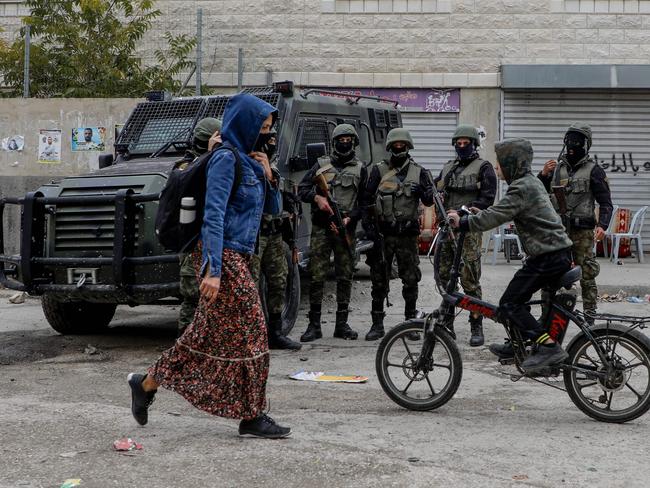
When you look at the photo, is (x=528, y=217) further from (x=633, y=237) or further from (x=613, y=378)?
(x=633, y=237)

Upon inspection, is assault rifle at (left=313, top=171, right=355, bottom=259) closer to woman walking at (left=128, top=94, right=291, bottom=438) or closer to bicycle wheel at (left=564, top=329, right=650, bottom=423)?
bicycle wheel at (left=564, top=329, right=650, bottom=423)

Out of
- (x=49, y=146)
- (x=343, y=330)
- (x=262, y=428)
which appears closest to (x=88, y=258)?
(x=343, y=330)

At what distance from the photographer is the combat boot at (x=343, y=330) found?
879cm

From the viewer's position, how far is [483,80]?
53.7 feet

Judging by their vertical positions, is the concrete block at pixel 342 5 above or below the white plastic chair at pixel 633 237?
above

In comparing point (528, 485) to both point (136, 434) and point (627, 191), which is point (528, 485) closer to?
point (136, 434)

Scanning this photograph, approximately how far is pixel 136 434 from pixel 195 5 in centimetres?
1250

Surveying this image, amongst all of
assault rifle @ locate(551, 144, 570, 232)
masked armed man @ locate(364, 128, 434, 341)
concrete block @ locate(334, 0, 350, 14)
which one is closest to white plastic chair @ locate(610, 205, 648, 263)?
concrete block @ locate(334, 0, 350, 14)

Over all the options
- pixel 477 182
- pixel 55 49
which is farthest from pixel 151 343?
pixel 55 49

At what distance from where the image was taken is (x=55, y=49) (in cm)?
1558

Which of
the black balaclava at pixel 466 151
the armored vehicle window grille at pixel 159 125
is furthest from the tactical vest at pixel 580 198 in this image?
the armored vehicle window grille at pixel 159 125

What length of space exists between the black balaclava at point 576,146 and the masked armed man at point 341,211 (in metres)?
1.78

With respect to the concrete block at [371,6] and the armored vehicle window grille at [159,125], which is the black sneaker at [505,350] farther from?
the concrete block at [371,6]

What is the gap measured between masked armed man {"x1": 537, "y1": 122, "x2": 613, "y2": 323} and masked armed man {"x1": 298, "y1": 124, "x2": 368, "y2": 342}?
1.63m
